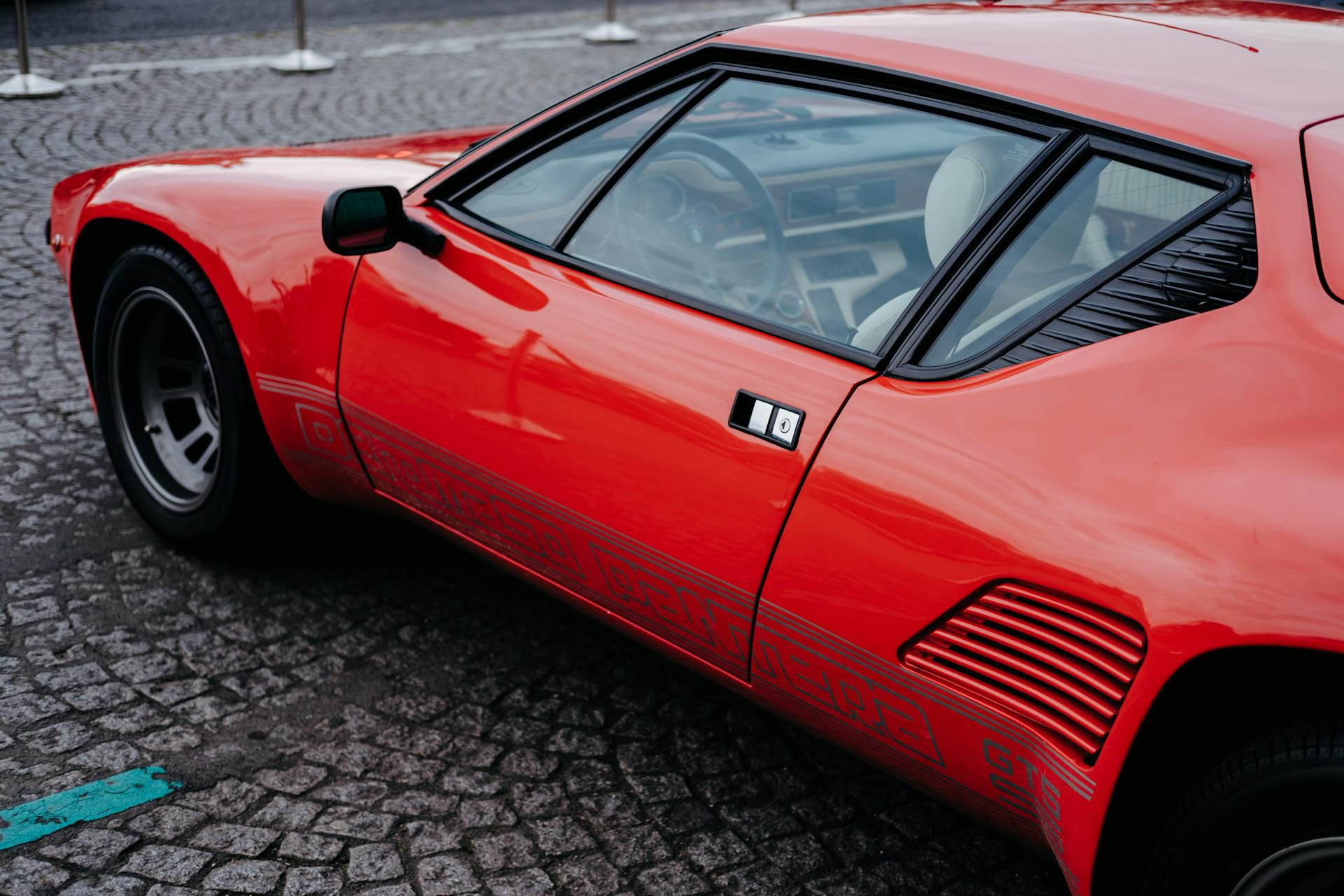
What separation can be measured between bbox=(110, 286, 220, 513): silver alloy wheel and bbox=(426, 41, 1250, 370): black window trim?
3.62 ft

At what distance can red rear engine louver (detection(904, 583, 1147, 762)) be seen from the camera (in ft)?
5.63

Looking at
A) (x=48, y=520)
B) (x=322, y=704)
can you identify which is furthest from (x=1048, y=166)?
(x=48, y=520)

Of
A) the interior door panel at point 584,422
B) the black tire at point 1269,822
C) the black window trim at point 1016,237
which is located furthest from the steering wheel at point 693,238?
the black tire at point 1269,822

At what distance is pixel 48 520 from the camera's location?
3.54m

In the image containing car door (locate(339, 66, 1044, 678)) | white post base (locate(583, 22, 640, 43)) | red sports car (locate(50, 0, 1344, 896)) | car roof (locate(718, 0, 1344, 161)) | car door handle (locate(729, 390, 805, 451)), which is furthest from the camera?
white post base (locate(583, 22, 640, 43))

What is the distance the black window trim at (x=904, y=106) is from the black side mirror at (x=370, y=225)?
0.37 ft

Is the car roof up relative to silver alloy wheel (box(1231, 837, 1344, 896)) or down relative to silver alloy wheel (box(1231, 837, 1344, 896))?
up

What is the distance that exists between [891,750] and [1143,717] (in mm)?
493

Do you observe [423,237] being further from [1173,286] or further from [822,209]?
[1173,286]

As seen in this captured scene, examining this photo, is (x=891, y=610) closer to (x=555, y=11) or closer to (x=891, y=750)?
(x=891, y=750)

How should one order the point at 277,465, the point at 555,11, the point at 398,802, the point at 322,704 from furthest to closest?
the point at 555,11 < the point at 277,465 < the point at 322,704 < the point at 398,802

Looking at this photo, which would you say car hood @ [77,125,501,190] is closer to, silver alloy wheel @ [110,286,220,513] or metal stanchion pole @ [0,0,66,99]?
silver alloy wheel @ [110,286,220,513]

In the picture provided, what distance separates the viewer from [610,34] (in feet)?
38.5

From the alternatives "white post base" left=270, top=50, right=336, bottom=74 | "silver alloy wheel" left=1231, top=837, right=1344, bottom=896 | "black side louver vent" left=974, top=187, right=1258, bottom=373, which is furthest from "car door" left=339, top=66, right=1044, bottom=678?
"white post base" left=270, top=50, right=336, bottom=74
